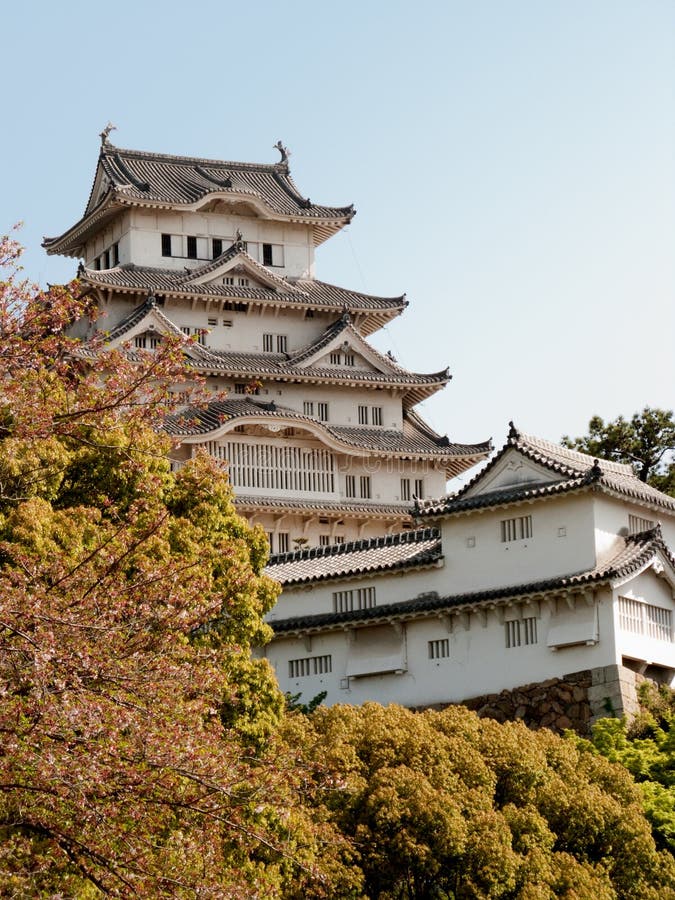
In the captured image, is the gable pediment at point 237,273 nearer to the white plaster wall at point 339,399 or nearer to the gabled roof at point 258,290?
the gabled roof at point 258,290

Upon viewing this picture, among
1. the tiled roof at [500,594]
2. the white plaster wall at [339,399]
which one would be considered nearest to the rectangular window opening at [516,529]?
the tiled roof at [500,594]

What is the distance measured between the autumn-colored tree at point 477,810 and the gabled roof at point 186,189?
1304 inches

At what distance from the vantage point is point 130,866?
53.6ft

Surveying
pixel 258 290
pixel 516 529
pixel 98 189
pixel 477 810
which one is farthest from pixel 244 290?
pixel 477 810

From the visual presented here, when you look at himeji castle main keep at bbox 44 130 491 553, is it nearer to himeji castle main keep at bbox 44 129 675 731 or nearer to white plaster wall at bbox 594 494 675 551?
himeji castle main keep at bbox 44 129 675 731

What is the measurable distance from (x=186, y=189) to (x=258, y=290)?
4.78m

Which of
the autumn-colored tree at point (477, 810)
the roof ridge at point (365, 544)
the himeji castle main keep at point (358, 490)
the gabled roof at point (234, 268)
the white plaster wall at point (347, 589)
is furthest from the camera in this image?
the gabled roof at point (234, 268)

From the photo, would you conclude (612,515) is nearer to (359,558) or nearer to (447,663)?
(447,663)

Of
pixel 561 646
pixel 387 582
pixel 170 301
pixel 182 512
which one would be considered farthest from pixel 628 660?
pixel 170 301

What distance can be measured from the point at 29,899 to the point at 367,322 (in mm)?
47486

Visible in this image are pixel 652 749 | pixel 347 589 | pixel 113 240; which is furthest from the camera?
pixel 113 240

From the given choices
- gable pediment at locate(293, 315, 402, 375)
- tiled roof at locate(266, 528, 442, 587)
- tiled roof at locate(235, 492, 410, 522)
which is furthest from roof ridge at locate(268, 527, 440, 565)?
gable pediment at locate(293, 315, 402, 375)

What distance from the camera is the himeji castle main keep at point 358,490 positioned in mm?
38781

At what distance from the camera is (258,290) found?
2432 inches
